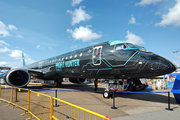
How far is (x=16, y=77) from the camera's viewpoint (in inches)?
452

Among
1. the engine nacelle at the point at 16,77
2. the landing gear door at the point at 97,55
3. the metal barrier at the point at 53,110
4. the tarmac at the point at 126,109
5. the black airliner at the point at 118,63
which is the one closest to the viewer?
the metal barrier at the point at 53,110

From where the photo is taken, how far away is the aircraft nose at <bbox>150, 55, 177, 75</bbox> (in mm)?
5855

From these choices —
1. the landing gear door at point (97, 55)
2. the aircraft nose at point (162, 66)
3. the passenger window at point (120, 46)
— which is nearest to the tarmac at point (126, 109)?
the aircraft nose at point (162, 66)

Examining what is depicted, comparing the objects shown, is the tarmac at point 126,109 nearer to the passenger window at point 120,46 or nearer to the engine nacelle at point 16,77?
the passenger window at point 120,46

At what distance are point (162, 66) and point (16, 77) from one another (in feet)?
40.0

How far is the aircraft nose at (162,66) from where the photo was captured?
586 cm

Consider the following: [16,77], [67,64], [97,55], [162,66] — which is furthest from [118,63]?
[16,77]

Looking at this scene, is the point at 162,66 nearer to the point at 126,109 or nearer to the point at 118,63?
the point at 118,63

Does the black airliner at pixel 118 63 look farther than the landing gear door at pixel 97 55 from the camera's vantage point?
No

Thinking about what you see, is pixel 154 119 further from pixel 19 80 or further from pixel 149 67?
pixel 19 80

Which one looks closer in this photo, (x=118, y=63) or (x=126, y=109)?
(x=126, y=109)

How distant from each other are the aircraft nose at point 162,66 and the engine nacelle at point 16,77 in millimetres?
11265

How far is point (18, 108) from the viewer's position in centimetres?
600

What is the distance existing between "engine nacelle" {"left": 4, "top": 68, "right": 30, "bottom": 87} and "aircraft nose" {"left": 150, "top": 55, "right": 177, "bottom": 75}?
11.3m
